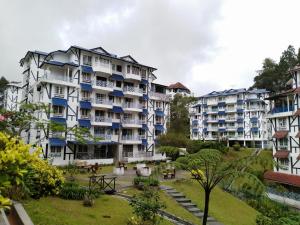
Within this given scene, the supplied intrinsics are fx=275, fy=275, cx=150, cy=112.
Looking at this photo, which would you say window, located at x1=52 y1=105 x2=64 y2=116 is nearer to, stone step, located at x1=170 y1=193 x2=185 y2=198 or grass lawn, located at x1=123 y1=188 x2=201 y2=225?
grass lawn, located at x1=123 y1=188 x2=201 y2=225

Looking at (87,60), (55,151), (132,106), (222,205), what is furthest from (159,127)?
(222,205)

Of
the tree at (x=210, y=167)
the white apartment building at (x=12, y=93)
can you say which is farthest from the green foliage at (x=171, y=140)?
the white apartment building at (x=12, y=93)

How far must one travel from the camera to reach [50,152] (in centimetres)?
3691

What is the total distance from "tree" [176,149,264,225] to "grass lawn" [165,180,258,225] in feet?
19.2

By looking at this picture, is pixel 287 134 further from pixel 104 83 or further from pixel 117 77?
pixel 104 83

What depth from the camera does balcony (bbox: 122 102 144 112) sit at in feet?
152

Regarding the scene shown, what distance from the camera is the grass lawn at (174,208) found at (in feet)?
61.2

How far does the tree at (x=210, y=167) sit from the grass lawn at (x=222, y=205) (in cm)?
586

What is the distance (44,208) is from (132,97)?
1397 inches

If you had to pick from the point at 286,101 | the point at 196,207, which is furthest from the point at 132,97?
the point at 196,207

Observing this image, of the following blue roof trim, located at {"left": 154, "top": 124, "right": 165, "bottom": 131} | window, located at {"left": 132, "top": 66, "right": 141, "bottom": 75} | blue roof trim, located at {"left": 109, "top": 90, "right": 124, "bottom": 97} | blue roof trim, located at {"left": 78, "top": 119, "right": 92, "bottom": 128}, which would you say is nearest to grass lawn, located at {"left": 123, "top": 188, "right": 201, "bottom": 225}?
blue roof trim, located at {"left": 78, "top": 119, "right": 92, "bottom": 128}

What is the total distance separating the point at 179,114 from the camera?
2152 inches

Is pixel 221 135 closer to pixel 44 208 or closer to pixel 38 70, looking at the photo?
pixel 38 70

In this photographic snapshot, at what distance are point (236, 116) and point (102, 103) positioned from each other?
44936 millimetres
